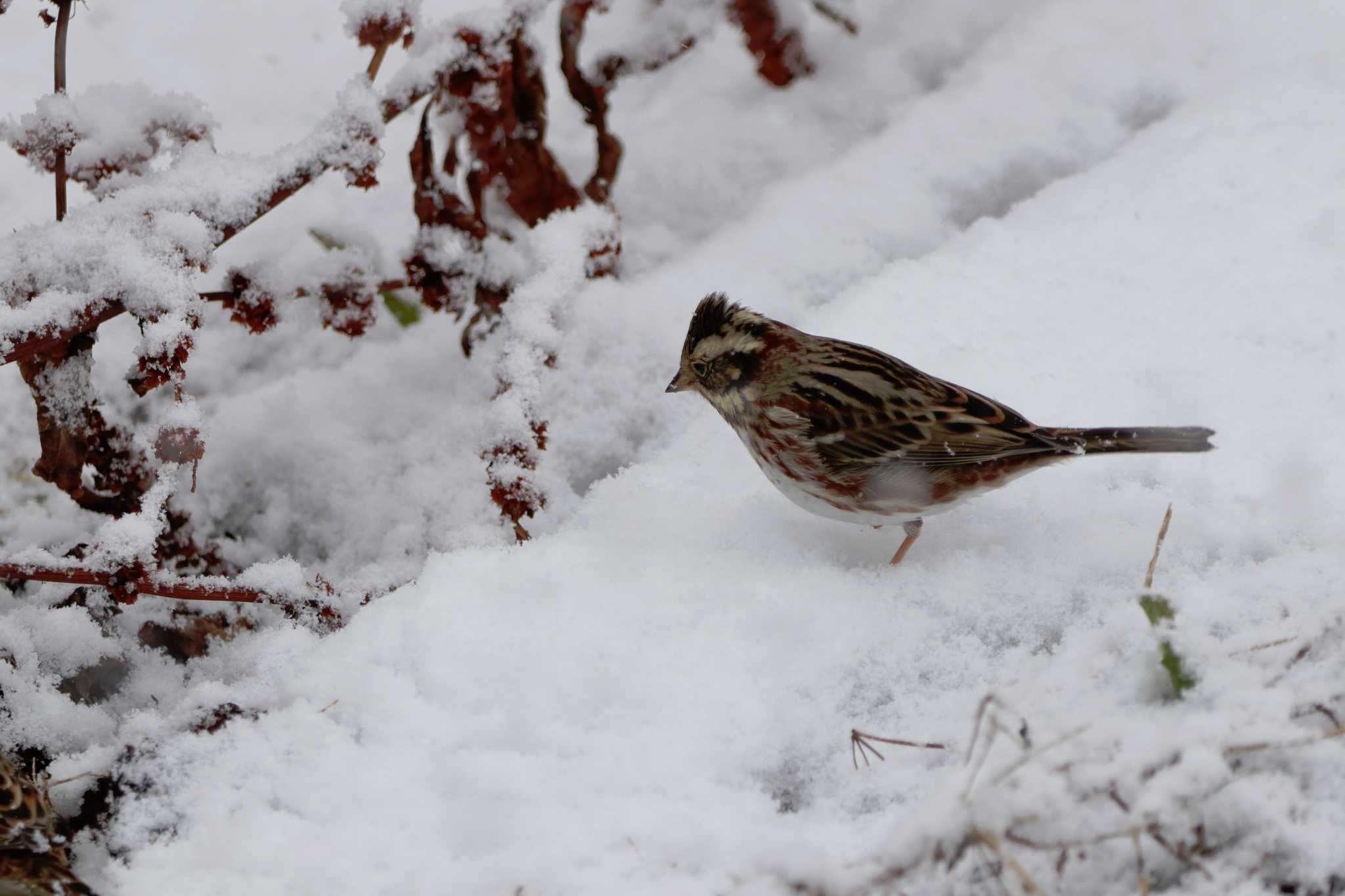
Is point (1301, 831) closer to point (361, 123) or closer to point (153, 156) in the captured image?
point (361, 123)

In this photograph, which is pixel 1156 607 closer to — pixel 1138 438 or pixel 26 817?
pixel 1138 438

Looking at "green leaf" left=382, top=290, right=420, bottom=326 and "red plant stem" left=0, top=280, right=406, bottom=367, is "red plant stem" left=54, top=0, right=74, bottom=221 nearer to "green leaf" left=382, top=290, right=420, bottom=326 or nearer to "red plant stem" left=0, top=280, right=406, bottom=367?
"red plant stem" left=0, top=280, right=406, bottom=367

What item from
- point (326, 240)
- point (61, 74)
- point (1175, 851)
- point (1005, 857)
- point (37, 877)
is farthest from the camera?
point (326, 240)

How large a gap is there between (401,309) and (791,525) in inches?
81.4

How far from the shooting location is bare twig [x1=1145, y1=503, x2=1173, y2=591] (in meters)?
2.50

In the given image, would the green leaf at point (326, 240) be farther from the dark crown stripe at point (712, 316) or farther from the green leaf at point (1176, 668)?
the green leaf at point (1176, 668)

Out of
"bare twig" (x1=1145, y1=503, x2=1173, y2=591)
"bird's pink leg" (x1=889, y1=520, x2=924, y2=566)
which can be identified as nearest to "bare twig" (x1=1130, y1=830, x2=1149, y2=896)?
"bare twig" (x1=1145, y1=503, x2=1173, y2=591)

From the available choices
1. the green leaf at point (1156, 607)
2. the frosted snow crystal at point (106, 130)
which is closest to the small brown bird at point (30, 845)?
the frosted snow crystal at point (106, 130)

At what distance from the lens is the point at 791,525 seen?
3.20 m

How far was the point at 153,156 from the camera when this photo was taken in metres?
3.32

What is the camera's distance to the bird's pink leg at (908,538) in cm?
296

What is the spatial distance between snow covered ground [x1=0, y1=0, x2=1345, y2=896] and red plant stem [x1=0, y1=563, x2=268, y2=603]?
20 centimetres

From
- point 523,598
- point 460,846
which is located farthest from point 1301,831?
point 523,598

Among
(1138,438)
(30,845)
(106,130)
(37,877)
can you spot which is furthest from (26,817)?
(1138,438)
